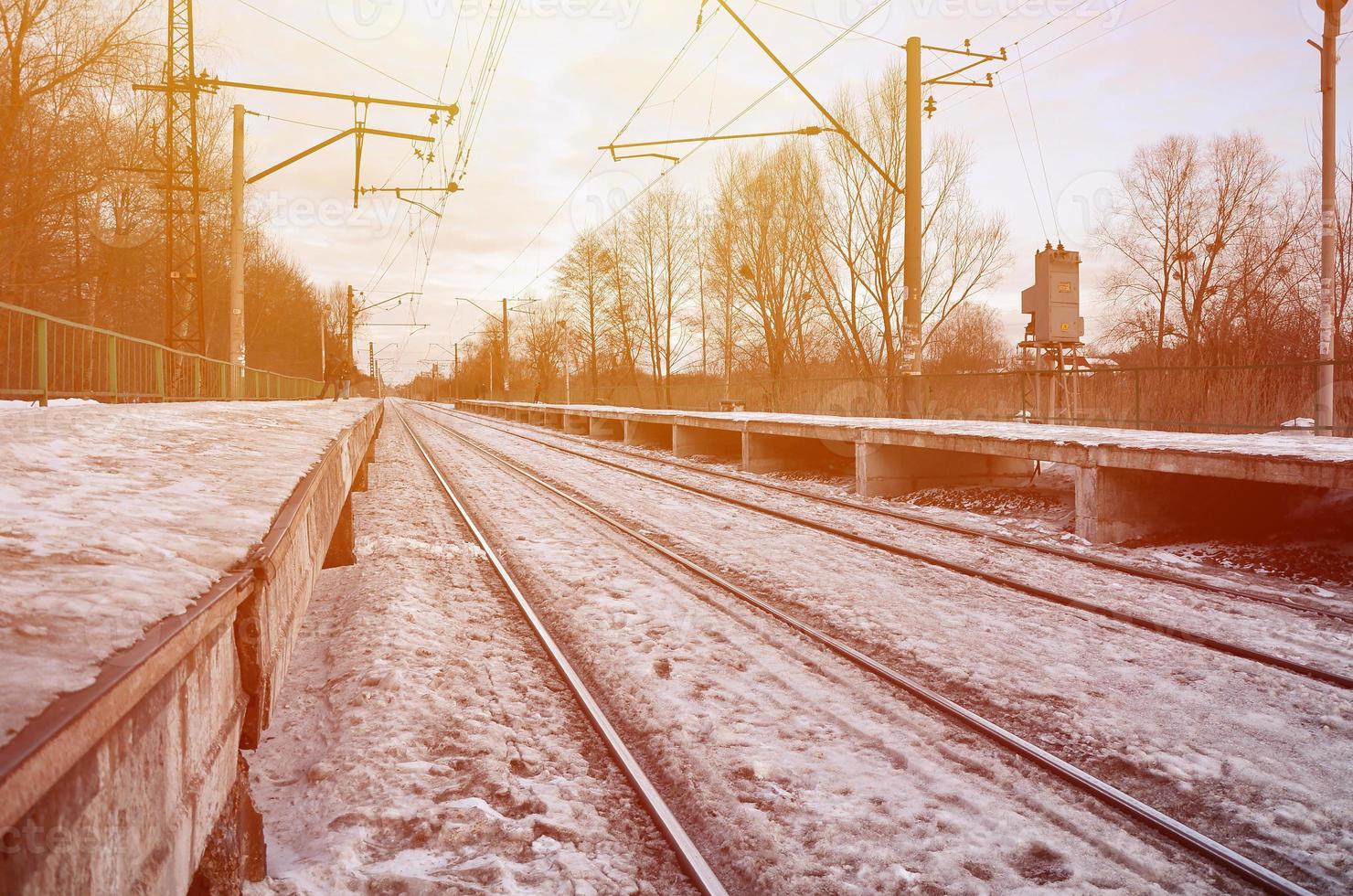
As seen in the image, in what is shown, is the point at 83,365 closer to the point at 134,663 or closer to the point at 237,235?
the point at 237,235

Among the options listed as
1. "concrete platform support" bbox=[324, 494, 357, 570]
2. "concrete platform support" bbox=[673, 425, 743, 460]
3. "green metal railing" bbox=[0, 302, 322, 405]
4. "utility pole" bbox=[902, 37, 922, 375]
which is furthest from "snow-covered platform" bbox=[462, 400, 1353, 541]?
"green metal railing" bbox=[0, 302, 322, 405]

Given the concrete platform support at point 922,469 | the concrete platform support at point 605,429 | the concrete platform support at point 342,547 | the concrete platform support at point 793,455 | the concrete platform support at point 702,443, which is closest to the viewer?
the concrete platform support at point 342,547

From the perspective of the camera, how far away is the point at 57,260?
79.5 feet

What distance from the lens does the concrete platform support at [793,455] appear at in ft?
53.4

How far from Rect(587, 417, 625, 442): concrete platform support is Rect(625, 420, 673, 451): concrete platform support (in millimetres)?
3028

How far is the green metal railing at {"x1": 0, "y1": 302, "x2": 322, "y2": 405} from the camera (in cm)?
1072

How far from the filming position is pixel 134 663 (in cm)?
135

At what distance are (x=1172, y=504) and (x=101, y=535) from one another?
29.3 feet

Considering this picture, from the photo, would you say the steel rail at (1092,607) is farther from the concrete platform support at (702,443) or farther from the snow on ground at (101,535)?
the concrete platform support at (702,443)

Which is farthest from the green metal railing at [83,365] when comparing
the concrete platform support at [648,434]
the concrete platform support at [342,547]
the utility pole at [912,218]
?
the utility pole at [912,218]

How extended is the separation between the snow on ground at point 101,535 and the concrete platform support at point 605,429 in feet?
78.9

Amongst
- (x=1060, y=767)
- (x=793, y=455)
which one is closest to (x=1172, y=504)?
(x=1060, y=767)

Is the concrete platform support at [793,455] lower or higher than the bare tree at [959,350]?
lower

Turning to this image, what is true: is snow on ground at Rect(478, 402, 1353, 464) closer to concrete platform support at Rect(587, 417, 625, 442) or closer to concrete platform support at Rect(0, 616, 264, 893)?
concrete platform support at Rect(0, 616, 264, 893)
